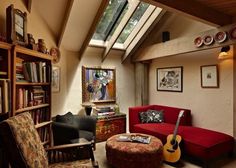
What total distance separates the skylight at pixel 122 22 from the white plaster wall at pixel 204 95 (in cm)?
108

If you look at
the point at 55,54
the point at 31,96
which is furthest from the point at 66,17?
the point at 31,96

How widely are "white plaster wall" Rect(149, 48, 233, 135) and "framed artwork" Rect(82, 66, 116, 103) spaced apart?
133 centimetres

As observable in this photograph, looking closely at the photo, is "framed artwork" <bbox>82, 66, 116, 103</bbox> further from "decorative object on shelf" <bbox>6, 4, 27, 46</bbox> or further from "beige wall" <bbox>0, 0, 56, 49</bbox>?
"decorative object on shelf" <bbox>6, 4, 27, 46</bbox>

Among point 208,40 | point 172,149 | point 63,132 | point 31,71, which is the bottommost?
point 172,149

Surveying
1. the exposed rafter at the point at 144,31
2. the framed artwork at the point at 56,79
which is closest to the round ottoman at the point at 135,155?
the framed artwork at the point at 56,79

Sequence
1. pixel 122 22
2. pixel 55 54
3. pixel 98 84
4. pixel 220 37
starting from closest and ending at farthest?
pixel 220 37 → pixel 55 54 → pixel 122 22 → pixel 98 84

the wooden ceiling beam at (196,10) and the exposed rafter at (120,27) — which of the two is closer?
the wooden ceiling beam at (196,10)

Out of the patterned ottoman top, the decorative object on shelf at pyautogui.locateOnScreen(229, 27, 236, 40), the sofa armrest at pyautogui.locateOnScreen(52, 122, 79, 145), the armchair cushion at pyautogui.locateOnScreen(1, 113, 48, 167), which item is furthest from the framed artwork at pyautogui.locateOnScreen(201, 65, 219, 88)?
the armchair cushion at pyautogui.locateOnScreen(1, 113, 48, 167)

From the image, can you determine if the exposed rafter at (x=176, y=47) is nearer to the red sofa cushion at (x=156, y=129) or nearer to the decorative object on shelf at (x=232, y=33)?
the decorative object on shelf at (x=232, y=33)

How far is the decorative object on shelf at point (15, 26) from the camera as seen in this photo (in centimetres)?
197

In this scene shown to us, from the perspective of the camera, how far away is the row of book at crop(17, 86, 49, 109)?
2.20 metres

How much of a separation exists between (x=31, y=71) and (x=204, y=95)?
328 cm

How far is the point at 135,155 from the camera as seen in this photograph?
2.66 meters

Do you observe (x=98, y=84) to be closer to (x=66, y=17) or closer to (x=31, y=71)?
(x=66, y=17)
